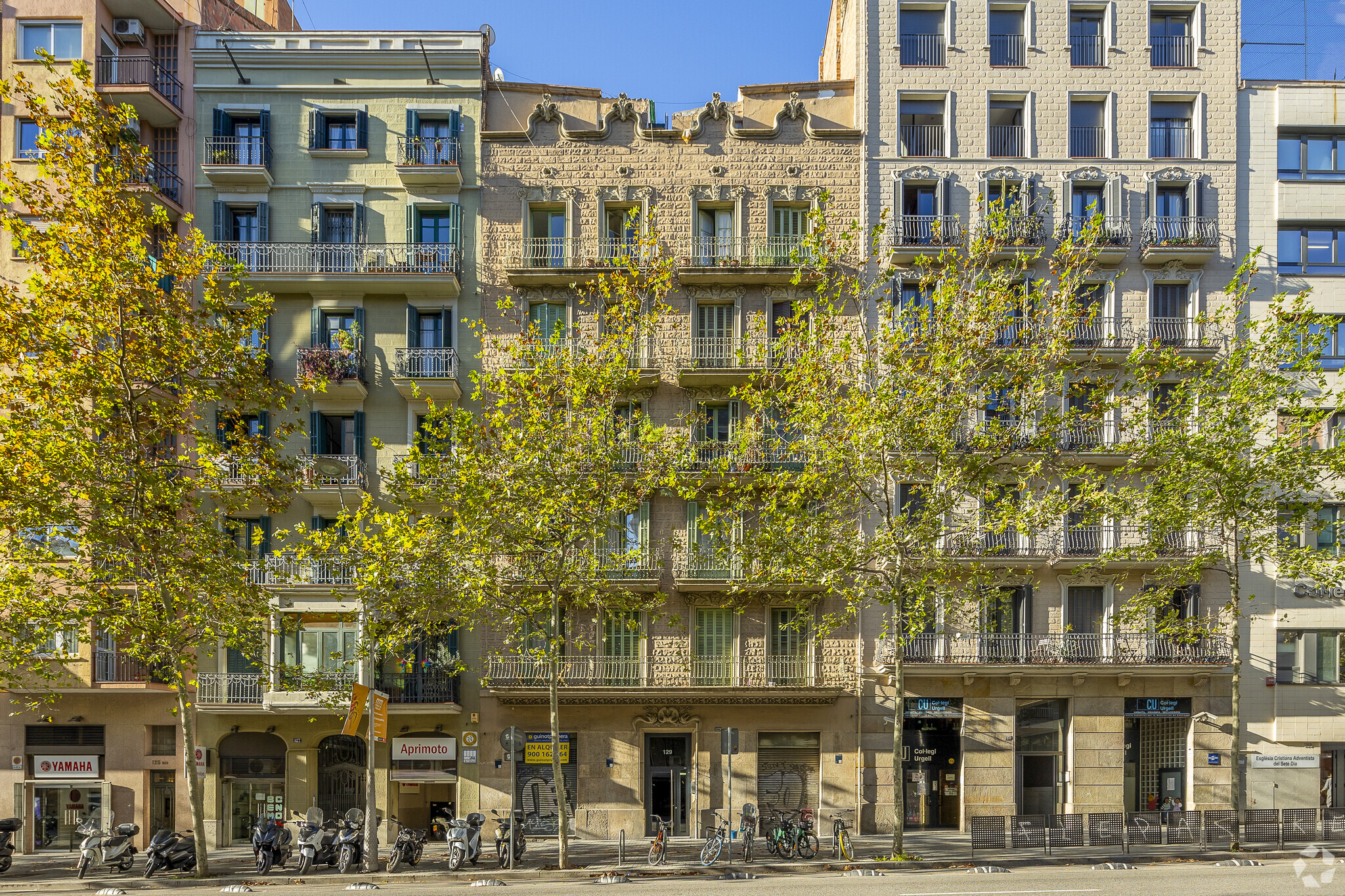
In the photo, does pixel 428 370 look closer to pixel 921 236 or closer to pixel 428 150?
pixel 428 150

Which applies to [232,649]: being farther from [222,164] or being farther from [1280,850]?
[1280,850]

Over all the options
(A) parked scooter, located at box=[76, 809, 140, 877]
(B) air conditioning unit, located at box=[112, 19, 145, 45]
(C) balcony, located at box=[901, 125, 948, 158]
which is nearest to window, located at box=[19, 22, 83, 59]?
(B) air conditioning unit, located at box=[112, 19, 145, 45]

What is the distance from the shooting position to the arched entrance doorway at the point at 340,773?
92.8 ft

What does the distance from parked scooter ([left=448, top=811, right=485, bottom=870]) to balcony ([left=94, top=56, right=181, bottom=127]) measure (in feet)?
75.9

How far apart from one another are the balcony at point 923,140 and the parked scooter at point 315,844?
84.1 ft

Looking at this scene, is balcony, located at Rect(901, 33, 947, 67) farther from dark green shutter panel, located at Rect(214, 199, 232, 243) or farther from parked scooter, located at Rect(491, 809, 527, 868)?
parked scooter, located at Rect(491, 809, 527, 868)

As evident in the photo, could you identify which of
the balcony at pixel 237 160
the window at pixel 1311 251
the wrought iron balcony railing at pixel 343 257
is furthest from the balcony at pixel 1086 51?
the balcony at pixel 237 160

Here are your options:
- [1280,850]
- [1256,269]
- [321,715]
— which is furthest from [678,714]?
[1256,269]

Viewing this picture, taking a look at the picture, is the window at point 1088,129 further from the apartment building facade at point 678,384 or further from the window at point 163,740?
the window at point 163,740

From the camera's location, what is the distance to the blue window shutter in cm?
2978

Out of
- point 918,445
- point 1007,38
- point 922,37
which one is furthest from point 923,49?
point 918,445

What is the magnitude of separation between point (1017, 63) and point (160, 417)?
89.6 feet

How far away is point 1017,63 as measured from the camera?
30.9 metres

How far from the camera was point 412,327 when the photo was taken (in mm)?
29625
